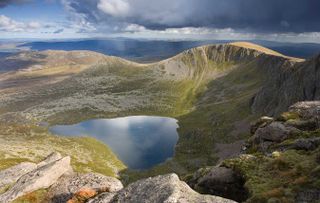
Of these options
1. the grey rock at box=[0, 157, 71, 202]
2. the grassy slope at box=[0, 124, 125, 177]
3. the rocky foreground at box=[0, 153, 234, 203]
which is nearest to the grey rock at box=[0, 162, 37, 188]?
the rocky foreground at box=[0, 153, 234, 203]

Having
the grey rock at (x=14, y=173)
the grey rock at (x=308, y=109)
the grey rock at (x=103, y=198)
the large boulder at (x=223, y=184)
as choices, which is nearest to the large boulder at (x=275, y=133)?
the grey rock at (x=308, y=109)

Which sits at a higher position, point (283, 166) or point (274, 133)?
point (283, 166)

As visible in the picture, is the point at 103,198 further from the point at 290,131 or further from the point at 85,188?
the point at 290,131

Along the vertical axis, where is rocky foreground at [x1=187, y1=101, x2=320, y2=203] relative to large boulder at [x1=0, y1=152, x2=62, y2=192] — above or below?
above

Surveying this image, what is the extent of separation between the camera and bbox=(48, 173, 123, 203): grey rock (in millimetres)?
32719

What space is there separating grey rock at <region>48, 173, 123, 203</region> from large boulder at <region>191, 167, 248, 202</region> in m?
8.70

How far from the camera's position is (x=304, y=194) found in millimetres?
24906

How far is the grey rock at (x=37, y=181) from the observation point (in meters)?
34.9

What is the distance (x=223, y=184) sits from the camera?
108ft

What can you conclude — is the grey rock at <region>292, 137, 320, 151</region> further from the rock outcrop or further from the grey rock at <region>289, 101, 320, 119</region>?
the grey rock at <region>289, 101, 320, 119</region>

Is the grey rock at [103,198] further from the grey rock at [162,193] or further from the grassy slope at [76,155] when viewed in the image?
the grassy slope at [76,155]

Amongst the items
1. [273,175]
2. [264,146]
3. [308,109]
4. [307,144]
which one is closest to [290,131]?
[264,146]

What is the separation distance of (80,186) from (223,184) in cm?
1431

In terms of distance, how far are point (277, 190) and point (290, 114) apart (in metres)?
33.8
